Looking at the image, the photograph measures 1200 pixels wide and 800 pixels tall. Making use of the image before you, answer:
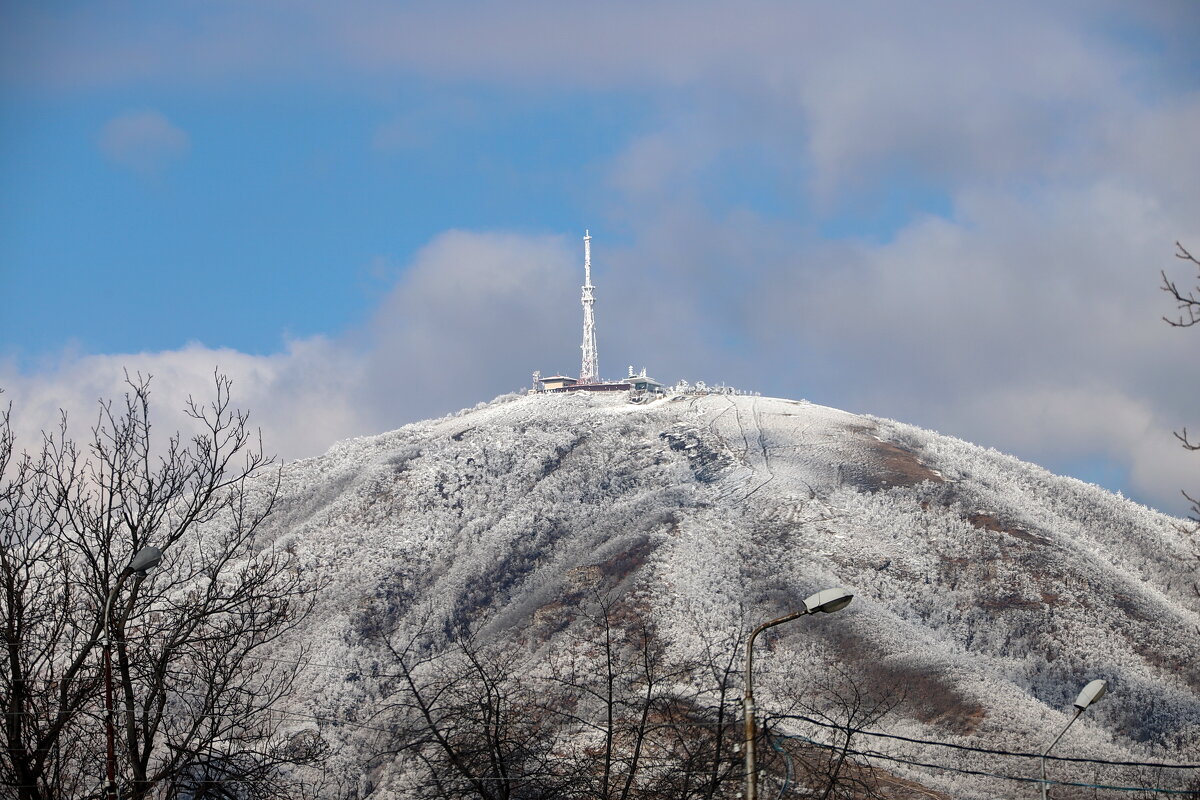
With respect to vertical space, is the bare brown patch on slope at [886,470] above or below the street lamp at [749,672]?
above

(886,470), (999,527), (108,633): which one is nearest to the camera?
(108,633)

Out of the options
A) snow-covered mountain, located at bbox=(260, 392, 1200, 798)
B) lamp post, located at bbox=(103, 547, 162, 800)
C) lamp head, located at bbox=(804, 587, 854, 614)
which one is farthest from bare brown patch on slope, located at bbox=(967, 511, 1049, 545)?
lamp post, located at bbox=(103, 547, 162, 800)

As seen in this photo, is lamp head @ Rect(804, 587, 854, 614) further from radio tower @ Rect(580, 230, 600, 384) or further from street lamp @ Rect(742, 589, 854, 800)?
radio tower @ Rect(580, 230, 600, 384)

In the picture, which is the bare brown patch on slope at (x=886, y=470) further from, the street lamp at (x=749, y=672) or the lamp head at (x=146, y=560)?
the lamp head at (x=146, y=560)

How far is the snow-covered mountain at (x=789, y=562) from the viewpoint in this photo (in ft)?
196

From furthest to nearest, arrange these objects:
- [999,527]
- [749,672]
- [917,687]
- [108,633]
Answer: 1. [999,527]
2. [917,687]
3. [108,633]
4. [749,672]

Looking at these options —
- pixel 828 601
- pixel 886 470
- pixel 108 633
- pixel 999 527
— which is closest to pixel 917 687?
pixel 999 527

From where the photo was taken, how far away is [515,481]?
94.6 metres

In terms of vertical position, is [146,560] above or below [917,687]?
below

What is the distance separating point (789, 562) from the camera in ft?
247

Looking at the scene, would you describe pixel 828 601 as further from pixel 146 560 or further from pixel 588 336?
pixel 588 336

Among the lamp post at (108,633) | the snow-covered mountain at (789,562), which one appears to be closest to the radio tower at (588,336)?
the snow-covered mountain at (789,562)

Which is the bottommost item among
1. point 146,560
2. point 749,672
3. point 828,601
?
point 749,672

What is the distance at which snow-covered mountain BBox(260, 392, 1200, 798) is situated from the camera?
59.6m
